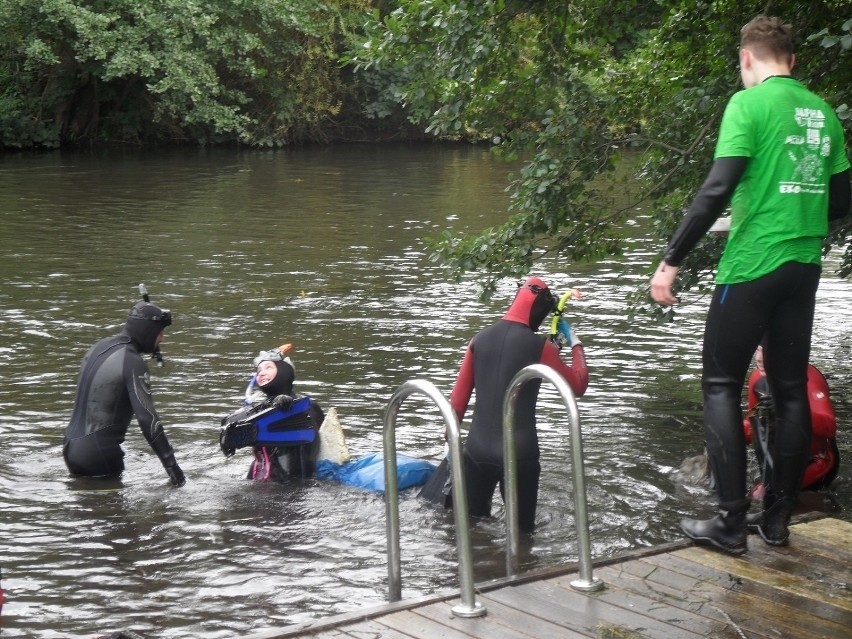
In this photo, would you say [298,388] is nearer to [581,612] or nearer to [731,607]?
[581,612]

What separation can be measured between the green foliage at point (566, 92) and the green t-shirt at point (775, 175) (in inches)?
147

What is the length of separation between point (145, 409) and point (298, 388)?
326 centimetres

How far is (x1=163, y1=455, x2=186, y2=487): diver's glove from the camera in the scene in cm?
810

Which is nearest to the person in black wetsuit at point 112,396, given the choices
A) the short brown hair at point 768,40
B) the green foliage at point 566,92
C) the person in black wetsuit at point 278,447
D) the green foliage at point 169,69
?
the person in black wetsuit at point 278,447

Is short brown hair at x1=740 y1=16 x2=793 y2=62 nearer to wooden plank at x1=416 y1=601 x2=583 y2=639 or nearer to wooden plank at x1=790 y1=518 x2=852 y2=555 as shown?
wooden plank at x1=790 y1=518 x2=852 y2=555

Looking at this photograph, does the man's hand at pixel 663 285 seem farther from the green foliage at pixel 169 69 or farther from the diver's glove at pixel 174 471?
the green foliage at pixel 169 69

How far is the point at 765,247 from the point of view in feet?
15.9

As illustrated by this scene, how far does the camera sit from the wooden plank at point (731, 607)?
14.3 ft

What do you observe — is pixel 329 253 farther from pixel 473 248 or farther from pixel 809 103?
pixel 809 103

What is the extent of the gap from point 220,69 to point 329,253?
81.1 ft

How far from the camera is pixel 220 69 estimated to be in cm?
4209

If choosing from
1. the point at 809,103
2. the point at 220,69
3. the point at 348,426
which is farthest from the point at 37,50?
the point at 809,103

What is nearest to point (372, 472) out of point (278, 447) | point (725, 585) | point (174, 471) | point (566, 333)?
point (278, 447)

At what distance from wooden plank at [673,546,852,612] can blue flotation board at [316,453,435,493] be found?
323 centimetres
